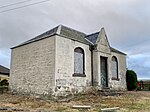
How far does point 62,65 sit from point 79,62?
2154 millimetres

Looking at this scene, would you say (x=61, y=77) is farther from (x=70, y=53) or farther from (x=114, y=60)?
(x=114, y=60)

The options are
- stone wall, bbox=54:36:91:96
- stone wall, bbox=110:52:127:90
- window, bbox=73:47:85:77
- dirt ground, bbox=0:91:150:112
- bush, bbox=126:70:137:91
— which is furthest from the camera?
bush, bbox=126:70:137:91

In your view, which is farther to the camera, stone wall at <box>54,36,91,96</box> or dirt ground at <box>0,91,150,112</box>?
stone wall at <box>54,36,91,96</box>

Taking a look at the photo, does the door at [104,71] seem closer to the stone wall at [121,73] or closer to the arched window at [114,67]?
the stone wall at [121,73]

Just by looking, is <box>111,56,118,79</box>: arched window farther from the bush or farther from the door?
the bush

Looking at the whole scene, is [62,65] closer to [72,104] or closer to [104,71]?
[72,104]

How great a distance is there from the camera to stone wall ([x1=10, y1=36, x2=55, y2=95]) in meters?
14.0

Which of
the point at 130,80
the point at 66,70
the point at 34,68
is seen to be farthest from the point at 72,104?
the point at 130,80

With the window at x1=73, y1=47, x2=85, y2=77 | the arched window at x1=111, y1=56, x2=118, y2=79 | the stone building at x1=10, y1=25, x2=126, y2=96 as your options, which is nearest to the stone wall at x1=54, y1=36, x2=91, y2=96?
the stone building at x1=10, y1=25, x2=126, y2=96

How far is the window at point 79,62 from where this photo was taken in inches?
605

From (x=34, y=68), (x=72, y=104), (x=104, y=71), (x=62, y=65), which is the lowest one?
(x=72, y=104)

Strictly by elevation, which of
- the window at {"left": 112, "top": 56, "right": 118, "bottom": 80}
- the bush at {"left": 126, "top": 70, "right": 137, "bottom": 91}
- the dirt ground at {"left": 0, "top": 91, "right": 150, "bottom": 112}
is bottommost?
the dirt ground at {"left": 0, "top": 91, "right": 150, "bottom": 112}

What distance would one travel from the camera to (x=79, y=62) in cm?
1577

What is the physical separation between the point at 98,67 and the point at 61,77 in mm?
4120
